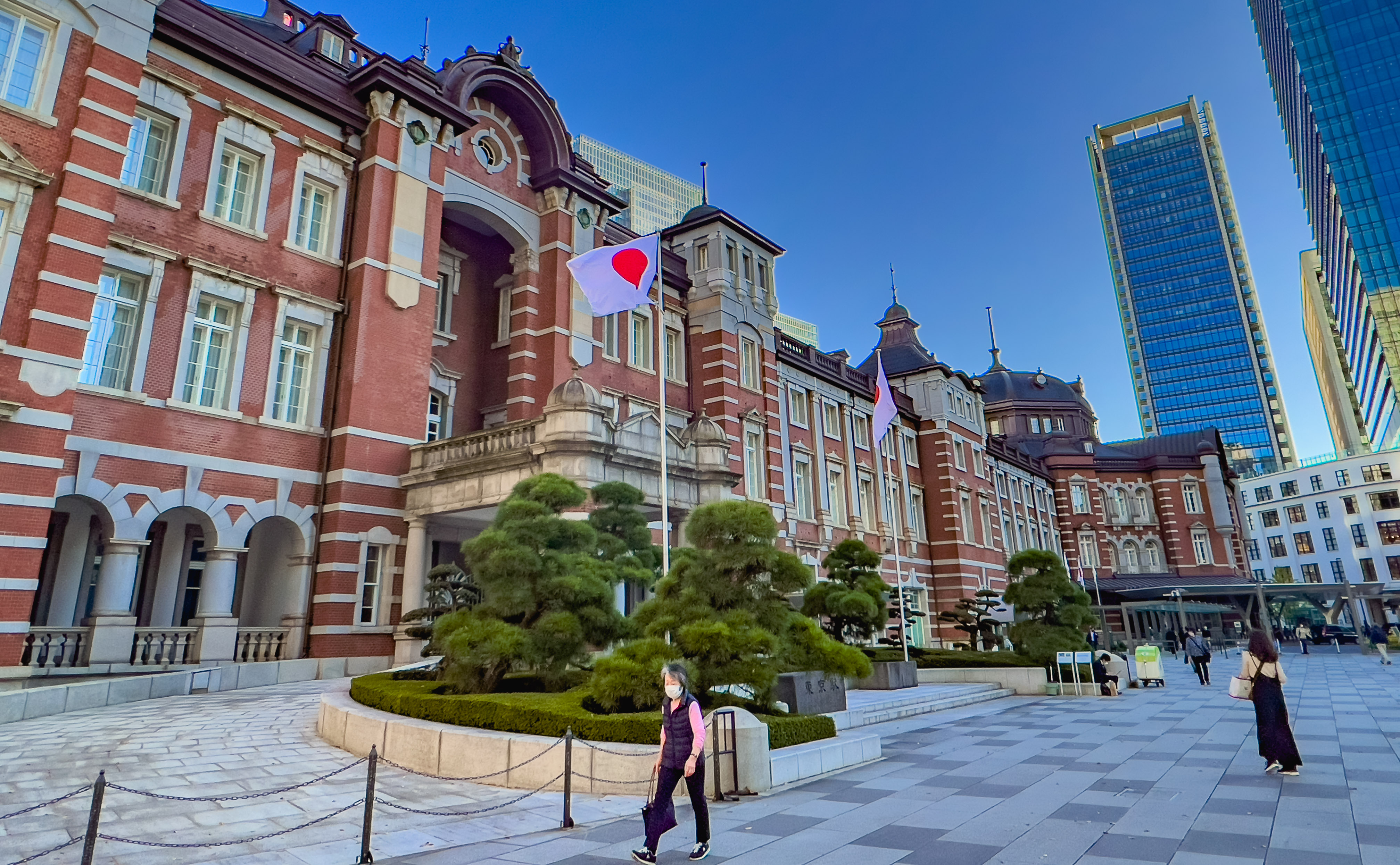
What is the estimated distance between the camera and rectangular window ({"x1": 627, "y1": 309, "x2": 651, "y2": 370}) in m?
26.9

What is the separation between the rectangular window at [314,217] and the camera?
19.2 m

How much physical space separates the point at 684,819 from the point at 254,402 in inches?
593

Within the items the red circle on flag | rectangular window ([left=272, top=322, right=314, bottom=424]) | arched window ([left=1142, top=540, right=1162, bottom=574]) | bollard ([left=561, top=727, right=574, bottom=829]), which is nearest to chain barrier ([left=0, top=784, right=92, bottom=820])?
bollard ([left=561, top=727, right=574, bottom=829])

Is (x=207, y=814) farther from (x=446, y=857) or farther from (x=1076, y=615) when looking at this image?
(x=1076, y=615)

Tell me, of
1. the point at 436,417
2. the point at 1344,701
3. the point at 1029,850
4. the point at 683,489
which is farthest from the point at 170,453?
the point at 1344,701

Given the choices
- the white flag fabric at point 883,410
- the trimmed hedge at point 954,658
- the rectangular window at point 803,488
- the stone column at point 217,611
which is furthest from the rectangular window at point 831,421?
the stone column at point 217,611

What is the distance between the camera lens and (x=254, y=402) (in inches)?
694

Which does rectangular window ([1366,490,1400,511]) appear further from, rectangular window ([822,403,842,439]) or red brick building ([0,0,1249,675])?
red brick building ([0,0,1249,675])

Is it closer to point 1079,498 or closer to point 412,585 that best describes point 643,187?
point 1079,498

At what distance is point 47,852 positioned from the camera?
549 centimetres

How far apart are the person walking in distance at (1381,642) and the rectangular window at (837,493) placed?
21032mm

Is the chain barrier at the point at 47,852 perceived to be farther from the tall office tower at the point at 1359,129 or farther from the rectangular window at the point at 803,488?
the tall office tower at the point at 1359,129

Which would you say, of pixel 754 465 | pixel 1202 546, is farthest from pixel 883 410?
pixel 1202 546

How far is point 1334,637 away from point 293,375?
198ft
